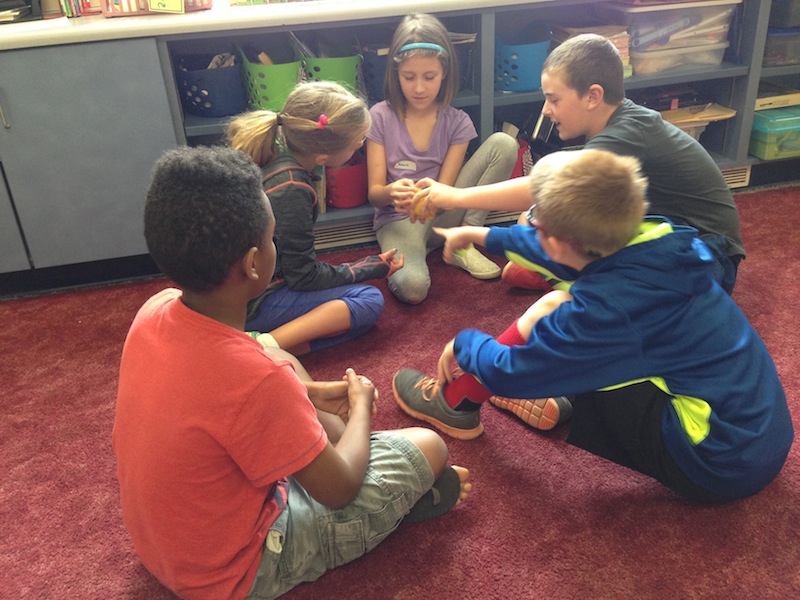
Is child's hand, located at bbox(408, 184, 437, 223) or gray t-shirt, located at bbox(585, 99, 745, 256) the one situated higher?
gray t-shirt, located at bbox(585, 99, 745, 256)

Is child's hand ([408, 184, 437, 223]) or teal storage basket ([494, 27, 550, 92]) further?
teal storage basket ([494, 27, 550, 92])

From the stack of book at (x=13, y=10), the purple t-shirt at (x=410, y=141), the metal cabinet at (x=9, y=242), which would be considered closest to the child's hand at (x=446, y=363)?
the purple t-shirt at (x=410, y=141)

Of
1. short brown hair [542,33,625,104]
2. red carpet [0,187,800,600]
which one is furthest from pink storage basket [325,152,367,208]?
short brown hair [542,33,625,104]

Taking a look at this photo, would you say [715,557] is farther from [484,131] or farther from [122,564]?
[484,131]

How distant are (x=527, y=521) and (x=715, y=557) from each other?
0.32 metres

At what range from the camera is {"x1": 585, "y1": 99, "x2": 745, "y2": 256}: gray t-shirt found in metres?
1.66

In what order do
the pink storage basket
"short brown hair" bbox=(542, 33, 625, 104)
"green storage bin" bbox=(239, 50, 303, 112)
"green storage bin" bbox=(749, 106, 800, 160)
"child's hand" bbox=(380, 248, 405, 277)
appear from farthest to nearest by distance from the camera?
"green storage bin" bbox=(749, 106, 800, 160) < the pink storage basket < "green storage bin" bbox=(239, 50, 303, 112) < "child's hand" bbox=(380, 248, 405, 277) < "short brown hair" bbox=(542, 33, 625, 104)

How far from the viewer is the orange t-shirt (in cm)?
96

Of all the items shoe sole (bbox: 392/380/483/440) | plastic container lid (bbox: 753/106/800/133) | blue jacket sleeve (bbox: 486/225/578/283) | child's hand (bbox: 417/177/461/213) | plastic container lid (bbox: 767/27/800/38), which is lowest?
shoe sole (bbox: 392/380/483/440)

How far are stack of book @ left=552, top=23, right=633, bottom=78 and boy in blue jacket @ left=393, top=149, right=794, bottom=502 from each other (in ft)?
4.62

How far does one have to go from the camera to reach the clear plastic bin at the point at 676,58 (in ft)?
8.44

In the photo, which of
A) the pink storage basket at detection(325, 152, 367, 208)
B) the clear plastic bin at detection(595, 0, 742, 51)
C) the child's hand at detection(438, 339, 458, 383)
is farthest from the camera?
the clear plastic bin at detection(595, 0, 742, 51)

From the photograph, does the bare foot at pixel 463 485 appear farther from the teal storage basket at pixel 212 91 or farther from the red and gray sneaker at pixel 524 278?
the teal storage basket at pixel 212 91

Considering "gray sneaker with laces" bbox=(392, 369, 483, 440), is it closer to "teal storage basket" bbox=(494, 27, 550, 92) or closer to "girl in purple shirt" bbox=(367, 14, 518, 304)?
"girl in purple shirt" bbox=(367, 14, 518, 304)
